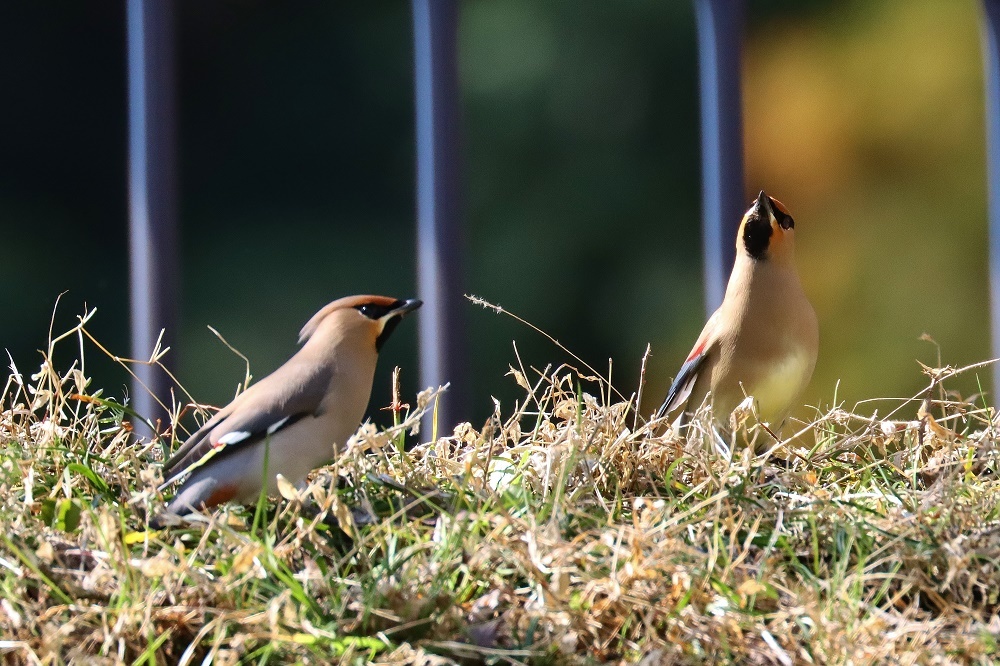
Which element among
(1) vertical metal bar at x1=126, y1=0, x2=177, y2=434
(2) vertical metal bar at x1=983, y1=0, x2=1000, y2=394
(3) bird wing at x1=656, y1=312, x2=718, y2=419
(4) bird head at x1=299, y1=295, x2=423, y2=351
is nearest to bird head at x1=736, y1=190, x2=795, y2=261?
(3) bird wing at x1=656, y1=312, x2=718, y2=419

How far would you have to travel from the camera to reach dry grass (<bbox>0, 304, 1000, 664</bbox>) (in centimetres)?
176

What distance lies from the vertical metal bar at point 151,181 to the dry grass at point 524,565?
1218 millimetres

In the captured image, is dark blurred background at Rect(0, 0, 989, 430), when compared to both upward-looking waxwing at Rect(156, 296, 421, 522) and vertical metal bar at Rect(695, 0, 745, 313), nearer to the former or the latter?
vertical metal bar at Rect(695, 0, 745, 313)

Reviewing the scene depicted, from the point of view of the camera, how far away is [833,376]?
13.2 feet

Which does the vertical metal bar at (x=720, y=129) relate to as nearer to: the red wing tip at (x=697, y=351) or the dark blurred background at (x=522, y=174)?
the dark blurred background at (x=522, y=174)

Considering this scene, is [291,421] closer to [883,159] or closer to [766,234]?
[766,234]

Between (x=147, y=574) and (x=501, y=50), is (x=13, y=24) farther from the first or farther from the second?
(x=147, y=574)

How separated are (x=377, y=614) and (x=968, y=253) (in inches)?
129

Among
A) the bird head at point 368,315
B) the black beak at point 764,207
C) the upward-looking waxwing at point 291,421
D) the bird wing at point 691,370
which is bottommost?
the bird wing at point 691,370

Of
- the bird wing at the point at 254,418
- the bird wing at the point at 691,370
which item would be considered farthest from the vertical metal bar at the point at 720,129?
the bird wing at the point at 254,418

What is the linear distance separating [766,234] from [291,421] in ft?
4.51

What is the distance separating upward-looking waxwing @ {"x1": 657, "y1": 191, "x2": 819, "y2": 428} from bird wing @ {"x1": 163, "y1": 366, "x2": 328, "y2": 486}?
104 centimetres

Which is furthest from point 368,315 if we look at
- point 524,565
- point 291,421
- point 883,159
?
point 883,159

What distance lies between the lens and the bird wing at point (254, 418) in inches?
88.7
